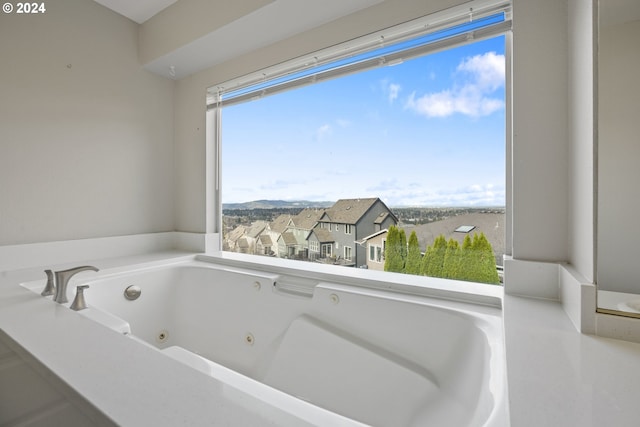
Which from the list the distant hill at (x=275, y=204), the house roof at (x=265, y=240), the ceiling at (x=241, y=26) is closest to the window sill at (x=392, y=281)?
the house roof at (x=265, y=240)

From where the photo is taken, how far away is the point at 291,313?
4.44 ft

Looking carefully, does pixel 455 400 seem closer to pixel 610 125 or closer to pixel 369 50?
pixel 610 125

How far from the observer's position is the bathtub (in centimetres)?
83

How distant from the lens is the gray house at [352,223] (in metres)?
1.49

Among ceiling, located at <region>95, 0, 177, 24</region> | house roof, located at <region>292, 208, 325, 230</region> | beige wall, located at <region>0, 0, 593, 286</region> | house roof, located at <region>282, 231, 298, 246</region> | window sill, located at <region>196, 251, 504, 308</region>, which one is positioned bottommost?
window sill, located at <region>196, 251, 504, 308</region>

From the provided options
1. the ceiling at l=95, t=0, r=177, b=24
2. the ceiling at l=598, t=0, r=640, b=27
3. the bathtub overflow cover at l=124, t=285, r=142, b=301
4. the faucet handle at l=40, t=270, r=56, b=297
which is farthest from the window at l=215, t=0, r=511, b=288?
the faucet handle at l=40, t=270, r=56, b=297

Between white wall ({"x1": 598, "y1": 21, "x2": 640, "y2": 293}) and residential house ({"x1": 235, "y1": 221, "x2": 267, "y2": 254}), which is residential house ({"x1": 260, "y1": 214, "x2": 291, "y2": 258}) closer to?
residential house ({"x1": 235, "y1": 221, "x2": 267, "y2": 254})

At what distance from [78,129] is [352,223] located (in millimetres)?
1639

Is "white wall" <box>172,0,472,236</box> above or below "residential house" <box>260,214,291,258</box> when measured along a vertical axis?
above

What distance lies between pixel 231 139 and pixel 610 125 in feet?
6.23

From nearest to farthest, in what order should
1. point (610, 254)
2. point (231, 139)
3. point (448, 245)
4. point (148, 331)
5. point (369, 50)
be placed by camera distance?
point (610, 254), point (448, 245), point (369, 50), point (148, 331), point (231, 139)

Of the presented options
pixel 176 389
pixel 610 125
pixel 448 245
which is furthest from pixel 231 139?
pixel 610 125

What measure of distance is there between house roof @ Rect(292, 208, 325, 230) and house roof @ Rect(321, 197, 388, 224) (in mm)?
47

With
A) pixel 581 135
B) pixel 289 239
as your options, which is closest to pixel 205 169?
pixel 289 239
